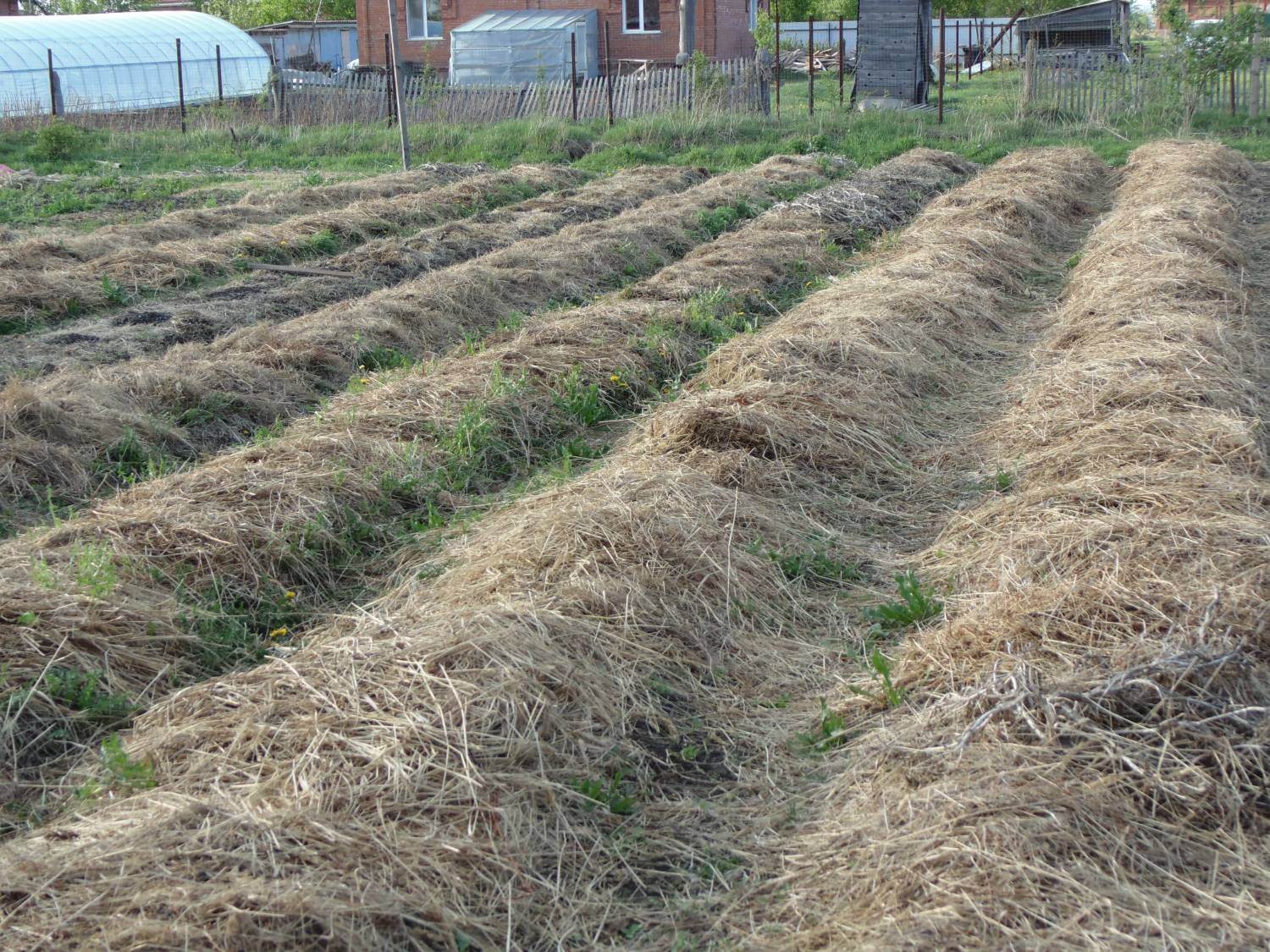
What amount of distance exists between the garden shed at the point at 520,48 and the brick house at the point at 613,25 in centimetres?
74

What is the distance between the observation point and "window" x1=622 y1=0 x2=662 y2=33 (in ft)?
100

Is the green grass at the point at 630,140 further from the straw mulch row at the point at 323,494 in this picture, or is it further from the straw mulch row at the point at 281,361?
the straw mulch row at the point at 323,494

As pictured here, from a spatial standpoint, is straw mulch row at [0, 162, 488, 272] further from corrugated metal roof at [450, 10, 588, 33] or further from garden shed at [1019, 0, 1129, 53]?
garden shed at [1019, 0, 1129, 53]

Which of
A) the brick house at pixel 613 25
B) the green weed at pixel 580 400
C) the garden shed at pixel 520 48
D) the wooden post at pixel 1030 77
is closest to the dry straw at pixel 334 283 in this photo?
the green weed at pixel 580 400

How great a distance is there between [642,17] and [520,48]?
3646mm

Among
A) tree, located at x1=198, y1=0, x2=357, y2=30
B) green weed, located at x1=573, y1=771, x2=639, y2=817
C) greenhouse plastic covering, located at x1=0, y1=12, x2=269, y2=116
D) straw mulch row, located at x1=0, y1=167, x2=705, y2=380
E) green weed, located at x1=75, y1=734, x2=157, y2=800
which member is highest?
tree, located at x1=198, y1=0, x2=357, y2=30

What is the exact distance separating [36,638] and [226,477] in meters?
1.55

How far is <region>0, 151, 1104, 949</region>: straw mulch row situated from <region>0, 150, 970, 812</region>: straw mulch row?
1.76ft

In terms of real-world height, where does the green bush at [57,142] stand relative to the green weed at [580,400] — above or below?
above

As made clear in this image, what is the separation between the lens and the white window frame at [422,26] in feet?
108

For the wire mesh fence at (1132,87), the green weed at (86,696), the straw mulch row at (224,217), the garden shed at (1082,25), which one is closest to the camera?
the green weed at (86,696)

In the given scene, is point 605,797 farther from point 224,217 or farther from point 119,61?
point 119,61

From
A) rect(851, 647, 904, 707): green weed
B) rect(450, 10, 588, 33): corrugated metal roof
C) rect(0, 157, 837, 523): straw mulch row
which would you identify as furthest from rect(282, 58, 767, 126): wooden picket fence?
rect(851, 647, 904, 707): green weed

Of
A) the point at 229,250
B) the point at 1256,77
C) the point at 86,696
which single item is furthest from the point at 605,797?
the point at 1256,77
